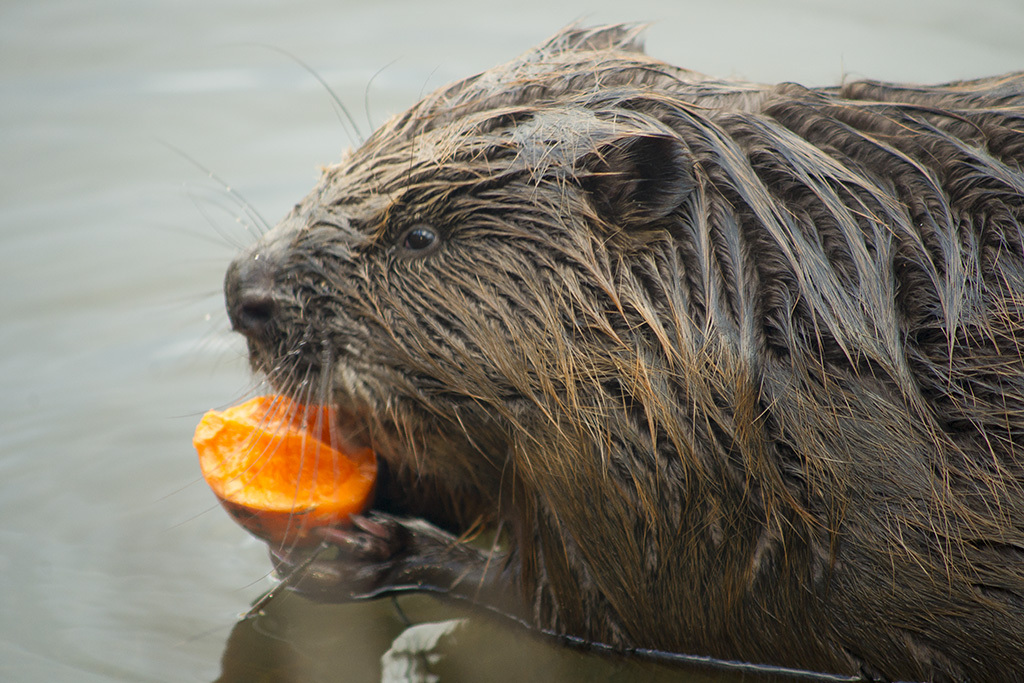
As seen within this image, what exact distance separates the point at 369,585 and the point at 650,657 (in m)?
0.79

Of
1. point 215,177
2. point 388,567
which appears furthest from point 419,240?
point 215,177

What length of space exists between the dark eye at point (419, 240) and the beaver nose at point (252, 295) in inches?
13.6

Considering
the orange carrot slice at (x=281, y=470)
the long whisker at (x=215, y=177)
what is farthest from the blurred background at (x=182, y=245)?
the orange carrot slice at (x=281, y=470)

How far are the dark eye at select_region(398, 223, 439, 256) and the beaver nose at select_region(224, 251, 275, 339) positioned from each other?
1.14 feet

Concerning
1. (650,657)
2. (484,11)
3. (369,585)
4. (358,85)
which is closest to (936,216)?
(650,657)

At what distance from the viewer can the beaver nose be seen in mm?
2477

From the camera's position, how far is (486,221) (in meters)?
2.35

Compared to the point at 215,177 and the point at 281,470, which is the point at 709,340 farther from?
the point at 215,177

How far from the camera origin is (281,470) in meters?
2.69

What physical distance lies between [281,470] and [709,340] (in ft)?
3.87

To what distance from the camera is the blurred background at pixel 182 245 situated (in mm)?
2791

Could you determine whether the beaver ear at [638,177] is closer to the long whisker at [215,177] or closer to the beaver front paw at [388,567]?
the beaver front paw at [388,567]

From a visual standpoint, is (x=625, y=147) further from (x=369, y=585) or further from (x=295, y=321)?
(x=369, y=585)

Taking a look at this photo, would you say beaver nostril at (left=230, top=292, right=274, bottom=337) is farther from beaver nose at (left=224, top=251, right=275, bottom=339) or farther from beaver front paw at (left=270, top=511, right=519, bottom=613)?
beaver front paw at (left=270, top=511, right=519, bottom=613)
